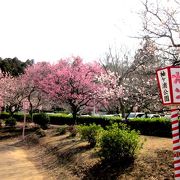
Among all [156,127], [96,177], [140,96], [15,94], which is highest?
[15,94]

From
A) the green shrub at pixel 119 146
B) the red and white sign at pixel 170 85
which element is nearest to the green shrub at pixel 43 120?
the green shrub at pixel 119 146

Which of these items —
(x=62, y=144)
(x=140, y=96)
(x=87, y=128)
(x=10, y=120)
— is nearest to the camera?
(x=140, y=96)

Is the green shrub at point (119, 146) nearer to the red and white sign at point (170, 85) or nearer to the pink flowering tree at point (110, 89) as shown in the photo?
the red and white sign at point (170, 85)

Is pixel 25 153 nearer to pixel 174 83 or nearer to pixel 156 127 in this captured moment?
pixel 156 127

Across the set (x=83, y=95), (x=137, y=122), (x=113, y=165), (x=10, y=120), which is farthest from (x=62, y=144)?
(x=10, y=120)

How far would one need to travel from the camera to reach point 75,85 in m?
31.6

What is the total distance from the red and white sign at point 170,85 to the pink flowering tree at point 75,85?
908 inches

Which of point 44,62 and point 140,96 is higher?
point 44,62

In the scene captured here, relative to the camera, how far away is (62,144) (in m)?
21.1

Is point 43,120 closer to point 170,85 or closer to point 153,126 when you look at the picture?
point 153,126

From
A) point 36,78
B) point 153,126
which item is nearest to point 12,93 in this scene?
point 36,78

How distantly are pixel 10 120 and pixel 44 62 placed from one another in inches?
303

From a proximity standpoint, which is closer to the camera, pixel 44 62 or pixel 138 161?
pixel 138 161

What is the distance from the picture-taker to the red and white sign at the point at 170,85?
744 cm
